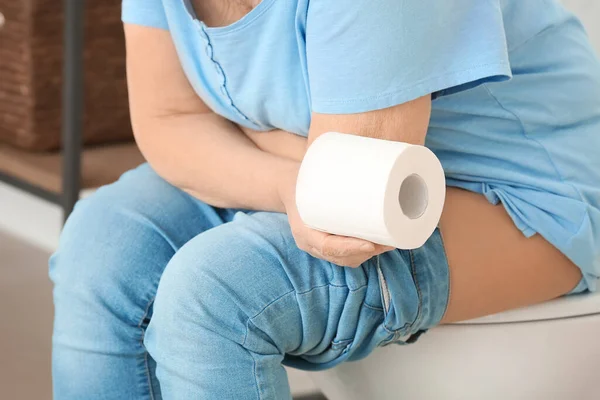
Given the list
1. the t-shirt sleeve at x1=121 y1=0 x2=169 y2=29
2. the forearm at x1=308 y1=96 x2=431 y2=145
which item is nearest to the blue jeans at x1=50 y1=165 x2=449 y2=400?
the forearm at x1=308 y1=96 x2=431 y2=145

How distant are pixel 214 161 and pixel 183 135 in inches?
2.4

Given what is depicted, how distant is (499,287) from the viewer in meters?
0.78

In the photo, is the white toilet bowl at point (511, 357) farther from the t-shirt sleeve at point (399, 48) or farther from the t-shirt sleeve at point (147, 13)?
the t-shirt sleeve at point (147, 13)

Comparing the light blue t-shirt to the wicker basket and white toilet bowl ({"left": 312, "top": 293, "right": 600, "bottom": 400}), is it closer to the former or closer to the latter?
white toilet bowl ({"left": 312, "top": 293, "right": 600, "bottom": 400})

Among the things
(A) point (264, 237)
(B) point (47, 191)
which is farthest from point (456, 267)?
(B) point (47, 191)

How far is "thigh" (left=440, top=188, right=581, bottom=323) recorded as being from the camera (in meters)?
0.77

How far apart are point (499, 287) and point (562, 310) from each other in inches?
3.0

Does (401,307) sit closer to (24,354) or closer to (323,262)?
(323,262)

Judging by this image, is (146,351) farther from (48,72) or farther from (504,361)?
(48,72)

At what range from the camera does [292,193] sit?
29.6 inches

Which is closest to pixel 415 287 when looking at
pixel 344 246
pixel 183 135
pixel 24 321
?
pixel 344 246

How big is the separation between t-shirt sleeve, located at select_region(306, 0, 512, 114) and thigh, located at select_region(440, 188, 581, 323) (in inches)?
5.8

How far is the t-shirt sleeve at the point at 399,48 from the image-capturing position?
650 mm

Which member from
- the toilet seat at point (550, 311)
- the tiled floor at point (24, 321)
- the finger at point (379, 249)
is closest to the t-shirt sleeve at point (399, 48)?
the finger at point (379, 249)
